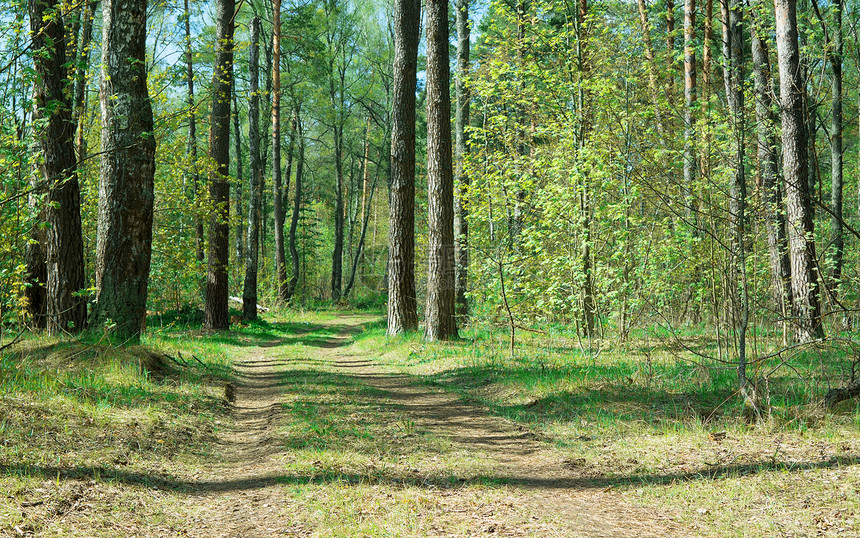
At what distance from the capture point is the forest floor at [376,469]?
349 centimetres

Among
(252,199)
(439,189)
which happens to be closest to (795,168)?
(439,189)

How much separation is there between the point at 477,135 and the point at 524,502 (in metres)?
9.05

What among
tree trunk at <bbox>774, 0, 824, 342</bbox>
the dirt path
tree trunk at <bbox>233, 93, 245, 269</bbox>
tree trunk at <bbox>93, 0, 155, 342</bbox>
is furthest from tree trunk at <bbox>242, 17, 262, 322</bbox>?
tree trunk at <bbox>774, 0, 824, 342</bbox>

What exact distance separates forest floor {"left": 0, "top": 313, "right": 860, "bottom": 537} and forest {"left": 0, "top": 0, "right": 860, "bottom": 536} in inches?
1.6

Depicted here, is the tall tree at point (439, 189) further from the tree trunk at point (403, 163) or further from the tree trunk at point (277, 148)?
the tree trunk at point (277, 148)

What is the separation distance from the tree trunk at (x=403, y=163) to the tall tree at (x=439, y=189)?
74 cm

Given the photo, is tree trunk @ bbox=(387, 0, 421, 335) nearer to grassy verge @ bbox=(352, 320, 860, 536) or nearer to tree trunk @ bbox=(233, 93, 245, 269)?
grassy verge @ bbox=(352, 320, 860, 536)

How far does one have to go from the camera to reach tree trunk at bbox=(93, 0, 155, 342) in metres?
7.43

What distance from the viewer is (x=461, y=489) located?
411 cm

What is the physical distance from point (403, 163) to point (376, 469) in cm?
822

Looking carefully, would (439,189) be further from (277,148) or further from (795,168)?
(277,148)

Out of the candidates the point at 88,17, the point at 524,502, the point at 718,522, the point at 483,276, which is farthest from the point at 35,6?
the point at 718,522

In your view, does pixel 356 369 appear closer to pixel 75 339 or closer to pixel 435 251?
pixel 435 251

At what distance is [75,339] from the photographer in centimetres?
716
